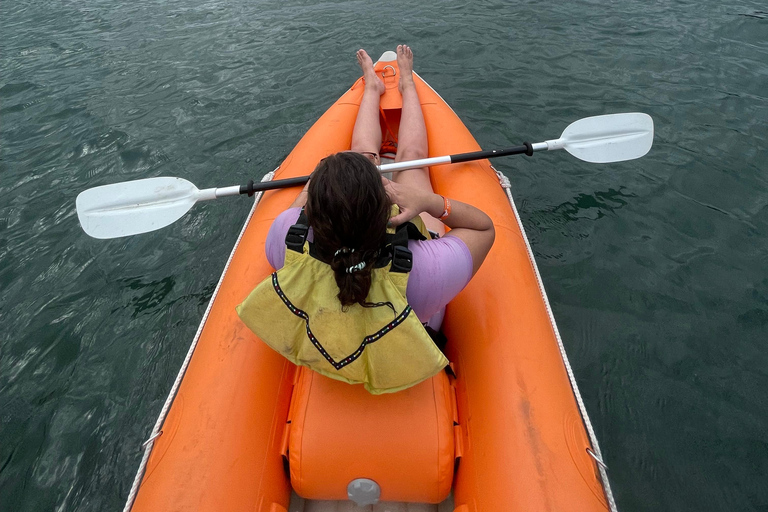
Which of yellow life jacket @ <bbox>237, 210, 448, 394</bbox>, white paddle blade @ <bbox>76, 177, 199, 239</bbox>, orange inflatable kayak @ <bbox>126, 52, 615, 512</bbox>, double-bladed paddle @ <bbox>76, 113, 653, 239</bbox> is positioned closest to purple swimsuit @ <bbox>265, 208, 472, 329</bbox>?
yellow life jacket @ <bbox>237, 210, 448, 394</bbox>

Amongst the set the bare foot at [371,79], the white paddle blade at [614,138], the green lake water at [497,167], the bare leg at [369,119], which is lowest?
the green lake water at [497,167]

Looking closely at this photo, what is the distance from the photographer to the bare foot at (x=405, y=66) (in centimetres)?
361

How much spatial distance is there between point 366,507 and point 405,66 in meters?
3.38

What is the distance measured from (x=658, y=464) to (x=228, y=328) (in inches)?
83.8

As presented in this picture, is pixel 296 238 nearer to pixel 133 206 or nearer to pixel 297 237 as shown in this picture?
pixel 297 237

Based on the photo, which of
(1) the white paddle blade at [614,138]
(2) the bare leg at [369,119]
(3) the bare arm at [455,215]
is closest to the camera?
(3) the bare arm at [455,215]

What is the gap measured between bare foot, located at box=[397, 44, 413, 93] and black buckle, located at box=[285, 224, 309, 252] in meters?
2.67

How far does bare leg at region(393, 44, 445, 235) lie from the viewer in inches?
101

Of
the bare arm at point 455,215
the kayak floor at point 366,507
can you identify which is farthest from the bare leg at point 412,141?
the kayak floor at point 366,507

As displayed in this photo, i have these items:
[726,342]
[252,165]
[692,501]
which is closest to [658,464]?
[692,501]

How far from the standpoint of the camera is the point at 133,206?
112 inches

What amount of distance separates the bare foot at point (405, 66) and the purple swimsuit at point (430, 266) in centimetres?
248

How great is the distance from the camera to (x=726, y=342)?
98.0 inches

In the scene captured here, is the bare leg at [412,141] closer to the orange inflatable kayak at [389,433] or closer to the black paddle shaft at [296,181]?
the black paddle shaft at [296,181]
